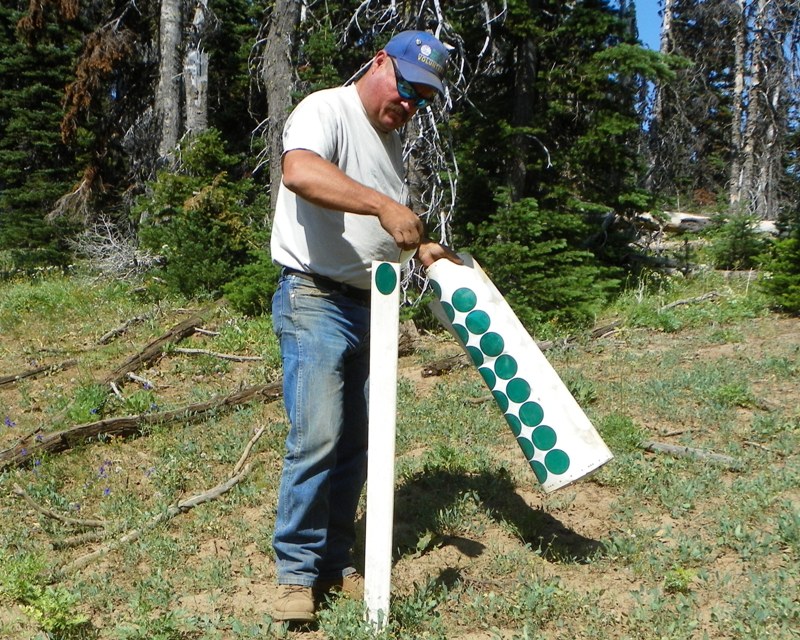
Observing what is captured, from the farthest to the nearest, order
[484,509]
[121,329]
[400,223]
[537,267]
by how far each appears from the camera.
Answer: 1. [121,329]
2. [537,267]
3. [484,509]
4. [400,223]

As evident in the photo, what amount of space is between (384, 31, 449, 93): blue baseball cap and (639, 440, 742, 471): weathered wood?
120 inches

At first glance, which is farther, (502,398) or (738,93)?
(738,93)

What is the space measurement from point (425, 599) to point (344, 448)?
727mm

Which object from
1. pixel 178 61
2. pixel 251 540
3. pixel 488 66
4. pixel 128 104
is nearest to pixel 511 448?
pixel 251 540

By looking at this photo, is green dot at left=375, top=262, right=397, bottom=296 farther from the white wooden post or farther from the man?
the man

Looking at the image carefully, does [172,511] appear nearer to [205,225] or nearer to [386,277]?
[386,277]

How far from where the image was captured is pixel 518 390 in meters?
3.39

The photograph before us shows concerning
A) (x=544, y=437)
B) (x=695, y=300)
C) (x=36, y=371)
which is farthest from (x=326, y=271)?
(x=695, y=300)

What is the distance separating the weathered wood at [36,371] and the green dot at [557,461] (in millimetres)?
6167

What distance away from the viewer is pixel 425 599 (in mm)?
3457

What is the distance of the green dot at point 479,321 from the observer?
336 cm

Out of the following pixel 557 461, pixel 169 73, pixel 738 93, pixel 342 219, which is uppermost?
pixel 738 93

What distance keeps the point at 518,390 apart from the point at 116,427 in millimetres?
3638

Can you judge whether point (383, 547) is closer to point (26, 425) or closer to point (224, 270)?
point (26, 425)
